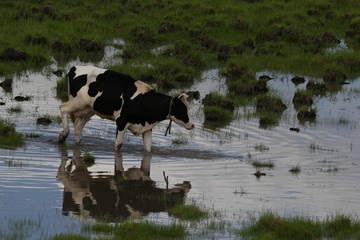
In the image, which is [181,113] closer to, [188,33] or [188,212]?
[188,212]

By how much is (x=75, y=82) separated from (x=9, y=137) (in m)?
1.80

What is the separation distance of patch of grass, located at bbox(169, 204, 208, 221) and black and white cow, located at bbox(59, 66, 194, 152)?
527 cm

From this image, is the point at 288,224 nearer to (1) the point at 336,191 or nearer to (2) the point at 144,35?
(1) the point at 336,191

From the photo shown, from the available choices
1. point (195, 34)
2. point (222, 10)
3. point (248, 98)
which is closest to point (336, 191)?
point (248, 98)

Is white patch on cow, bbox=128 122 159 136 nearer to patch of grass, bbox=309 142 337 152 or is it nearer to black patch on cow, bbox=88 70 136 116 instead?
black patch on cow, bbox=88 70 136 116

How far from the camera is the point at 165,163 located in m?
16.7

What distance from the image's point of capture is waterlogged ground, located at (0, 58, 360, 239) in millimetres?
12477

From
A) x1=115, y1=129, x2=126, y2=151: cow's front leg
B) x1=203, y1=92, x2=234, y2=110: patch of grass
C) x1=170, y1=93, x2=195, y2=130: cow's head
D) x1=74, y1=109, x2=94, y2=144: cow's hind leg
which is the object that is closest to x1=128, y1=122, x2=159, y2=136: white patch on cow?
x1=115, y1=129, x2=126, y2=151: cow's front leg

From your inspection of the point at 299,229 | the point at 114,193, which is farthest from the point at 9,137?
the point at 299,229

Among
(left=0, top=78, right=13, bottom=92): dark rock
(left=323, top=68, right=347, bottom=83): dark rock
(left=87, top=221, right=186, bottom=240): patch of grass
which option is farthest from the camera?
(left=323, top=68, right=347, bottom=83): dark rock

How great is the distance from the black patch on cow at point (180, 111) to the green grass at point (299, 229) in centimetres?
598

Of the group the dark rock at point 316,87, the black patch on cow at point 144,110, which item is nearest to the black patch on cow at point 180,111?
the black patch on cow at point 144,110

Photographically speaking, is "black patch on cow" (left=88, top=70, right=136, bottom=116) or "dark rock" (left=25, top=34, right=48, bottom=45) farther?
"dark rock" (left=25, top=34, right=48, bottom=45)

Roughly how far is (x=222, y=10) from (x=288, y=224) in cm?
2454
